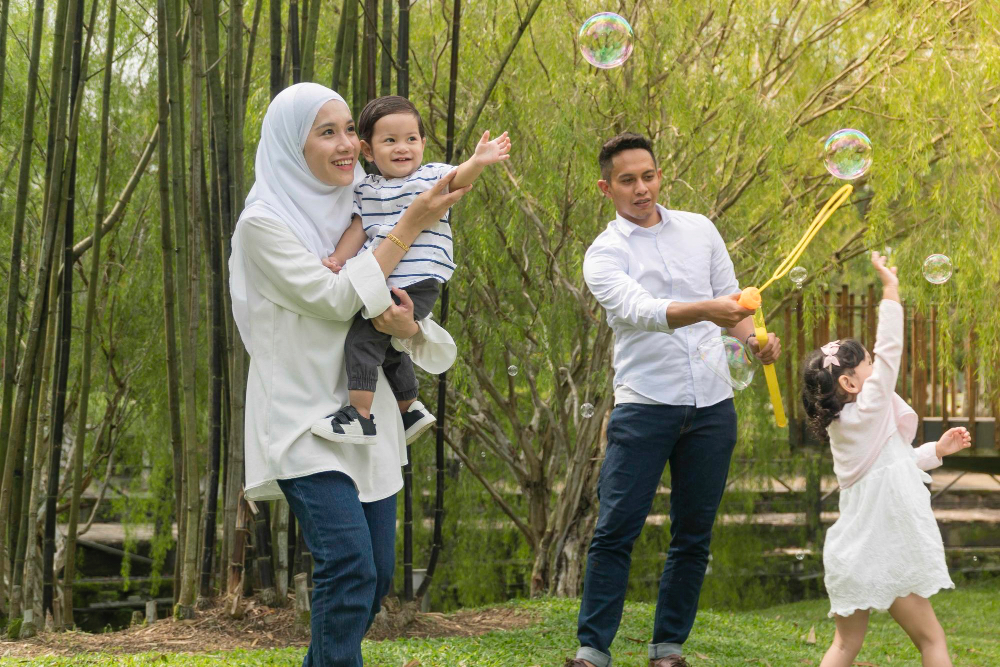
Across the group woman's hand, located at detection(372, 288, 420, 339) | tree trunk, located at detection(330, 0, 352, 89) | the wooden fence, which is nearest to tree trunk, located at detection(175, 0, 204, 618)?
tree trunk, located at detection(330, 0, 352, 89)

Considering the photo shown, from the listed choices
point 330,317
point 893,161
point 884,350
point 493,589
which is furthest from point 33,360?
point 493,589

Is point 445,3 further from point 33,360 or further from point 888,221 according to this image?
point 33,360

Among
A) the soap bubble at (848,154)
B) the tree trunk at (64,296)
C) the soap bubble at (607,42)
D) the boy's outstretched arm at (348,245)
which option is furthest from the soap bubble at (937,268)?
the tree trunk at (64,296)

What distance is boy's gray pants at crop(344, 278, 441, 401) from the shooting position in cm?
187

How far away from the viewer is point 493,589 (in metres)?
8.14

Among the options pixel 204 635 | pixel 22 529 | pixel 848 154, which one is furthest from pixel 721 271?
pixel 22 529

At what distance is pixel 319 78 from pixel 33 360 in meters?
2.85

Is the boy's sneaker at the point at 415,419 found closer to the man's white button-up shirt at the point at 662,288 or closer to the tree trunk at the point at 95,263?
the man's white button-up shirt at the point at 662,288

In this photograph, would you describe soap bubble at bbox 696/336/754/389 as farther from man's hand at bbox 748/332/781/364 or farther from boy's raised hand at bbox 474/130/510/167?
boy's raised hand at bbox 474/130/510/167

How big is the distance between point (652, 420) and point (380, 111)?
109 centimetres

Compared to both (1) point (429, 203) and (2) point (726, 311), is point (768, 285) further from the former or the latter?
(1) point (429, 203)

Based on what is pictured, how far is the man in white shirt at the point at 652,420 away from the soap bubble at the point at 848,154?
34.0 inches

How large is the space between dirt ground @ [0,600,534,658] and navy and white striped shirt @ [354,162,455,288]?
1.89 m

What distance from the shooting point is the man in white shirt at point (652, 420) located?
2.61m
